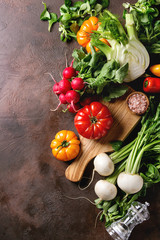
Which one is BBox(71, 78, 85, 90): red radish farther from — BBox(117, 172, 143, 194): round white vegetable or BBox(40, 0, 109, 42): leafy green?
BBox(117, 172, 143, 194): round white vegetable

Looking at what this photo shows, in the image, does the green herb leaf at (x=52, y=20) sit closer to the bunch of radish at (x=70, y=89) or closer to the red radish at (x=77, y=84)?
the bunch of radish at (x=70, y=89)

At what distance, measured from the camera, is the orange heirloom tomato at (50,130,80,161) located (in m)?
2.10

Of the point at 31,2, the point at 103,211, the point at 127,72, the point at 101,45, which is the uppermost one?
the point at 31,2

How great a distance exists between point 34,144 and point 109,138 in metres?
0.70

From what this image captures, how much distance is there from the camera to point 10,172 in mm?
2297

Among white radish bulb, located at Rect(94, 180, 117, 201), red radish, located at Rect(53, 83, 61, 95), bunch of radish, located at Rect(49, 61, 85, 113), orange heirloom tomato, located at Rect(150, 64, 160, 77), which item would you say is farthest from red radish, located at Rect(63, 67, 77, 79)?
white radish bulb, located at Rect(94, 180, 117, 201)

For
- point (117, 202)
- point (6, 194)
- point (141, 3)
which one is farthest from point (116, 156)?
point (141, 3)

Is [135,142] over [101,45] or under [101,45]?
under

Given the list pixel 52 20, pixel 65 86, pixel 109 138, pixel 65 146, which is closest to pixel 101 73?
pixel 65 86

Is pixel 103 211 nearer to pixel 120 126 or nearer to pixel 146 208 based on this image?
pixel 146 208

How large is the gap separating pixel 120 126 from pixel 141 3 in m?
1.12

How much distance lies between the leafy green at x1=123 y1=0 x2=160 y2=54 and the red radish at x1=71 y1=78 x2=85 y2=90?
2.08 ft

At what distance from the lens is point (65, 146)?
211 centimetres

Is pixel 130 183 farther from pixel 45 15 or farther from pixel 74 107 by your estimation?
pixel 45 15
